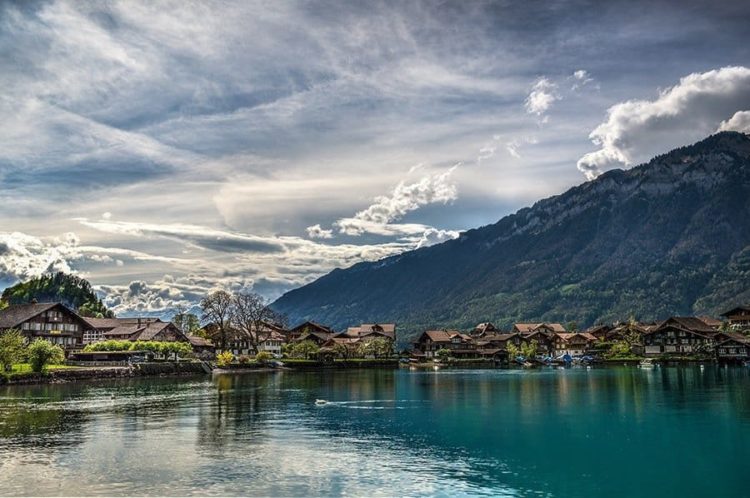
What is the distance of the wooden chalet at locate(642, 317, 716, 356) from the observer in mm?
156250

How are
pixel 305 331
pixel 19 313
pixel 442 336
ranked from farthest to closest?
pixel 305 331 → pixel 442 336 → pixel 19 313

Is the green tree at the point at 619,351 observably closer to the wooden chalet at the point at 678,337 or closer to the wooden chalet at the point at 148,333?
the wooden chalet at the point at 678,337

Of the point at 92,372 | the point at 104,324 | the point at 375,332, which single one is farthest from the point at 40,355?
the point at 375,332

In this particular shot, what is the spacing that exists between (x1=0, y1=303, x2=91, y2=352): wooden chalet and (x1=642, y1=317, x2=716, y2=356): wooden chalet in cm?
13193

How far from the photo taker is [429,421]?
49438 mm

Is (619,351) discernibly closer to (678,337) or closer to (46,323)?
(678,337)

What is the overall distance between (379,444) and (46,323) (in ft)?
319

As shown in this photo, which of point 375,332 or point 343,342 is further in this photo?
point 375,332

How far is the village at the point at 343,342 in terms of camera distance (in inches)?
4606

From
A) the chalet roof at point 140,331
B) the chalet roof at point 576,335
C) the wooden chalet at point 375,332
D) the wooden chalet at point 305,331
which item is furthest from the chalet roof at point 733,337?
the chalet roof at point 140,331

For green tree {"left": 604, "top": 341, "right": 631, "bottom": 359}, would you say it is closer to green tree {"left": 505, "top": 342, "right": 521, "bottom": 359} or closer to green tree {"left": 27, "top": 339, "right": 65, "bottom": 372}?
green tree {"left": 505, "top": 342, "right": 521, "bottom": 359}

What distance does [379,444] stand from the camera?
39375 millimetres

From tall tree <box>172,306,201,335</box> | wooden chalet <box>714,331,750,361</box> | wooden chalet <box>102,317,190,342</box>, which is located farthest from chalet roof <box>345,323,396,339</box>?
wooden chalet <box>714,331,750,361</box>

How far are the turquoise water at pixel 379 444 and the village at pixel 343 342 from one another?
159 ft
